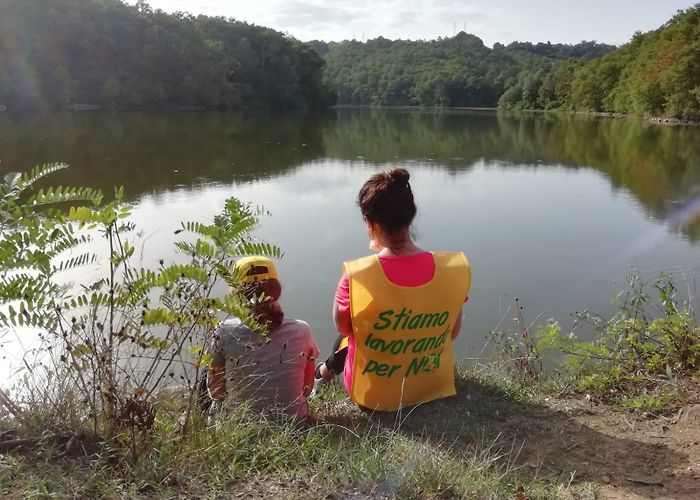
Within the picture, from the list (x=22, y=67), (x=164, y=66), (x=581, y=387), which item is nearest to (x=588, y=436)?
(x=581, y=387)

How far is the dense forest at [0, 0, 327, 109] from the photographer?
117 ft

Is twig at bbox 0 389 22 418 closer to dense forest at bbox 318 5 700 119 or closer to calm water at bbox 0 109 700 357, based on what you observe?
calm water at bbox 0 109 700 357

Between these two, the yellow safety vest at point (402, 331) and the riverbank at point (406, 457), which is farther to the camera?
the yellow safety vest at point (402, 331)

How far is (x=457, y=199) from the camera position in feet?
36.5

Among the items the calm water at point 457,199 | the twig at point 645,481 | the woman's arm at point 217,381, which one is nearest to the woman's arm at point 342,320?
the woman's arm at point 217,381

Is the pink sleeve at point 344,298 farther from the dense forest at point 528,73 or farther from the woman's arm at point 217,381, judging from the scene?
the dense forest at point 528,73

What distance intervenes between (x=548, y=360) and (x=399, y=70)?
92755 millimetres

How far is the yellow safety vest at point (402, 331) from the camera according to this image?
2316 mm

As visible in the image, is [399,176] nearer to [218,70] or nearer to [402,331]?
[402,331]

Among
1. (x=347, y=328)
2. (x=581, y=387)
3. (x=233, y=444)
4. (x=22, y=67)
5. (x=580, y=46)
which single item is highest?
(x=580, y=46)

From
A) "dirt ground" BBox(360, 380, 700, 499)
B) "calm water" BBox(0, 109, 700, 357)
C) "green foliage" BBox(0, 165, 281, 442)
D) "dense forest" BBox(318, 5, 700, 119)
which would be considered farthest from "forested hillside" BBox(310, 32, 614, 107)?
"green foliage" BBox(0, 165, 281, 442)

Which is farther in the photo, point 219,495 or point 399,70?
point 399,70

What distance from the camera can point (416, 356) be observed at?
8.08 ft

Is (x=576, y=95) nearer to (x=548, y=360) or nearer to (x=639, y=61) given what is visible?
(x=639, y=61)
